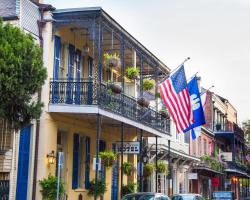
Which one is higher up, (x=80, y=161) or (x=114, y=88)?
(x=114, y=88)

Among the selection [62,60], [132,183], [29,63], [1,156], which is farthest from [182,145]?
[29,63]

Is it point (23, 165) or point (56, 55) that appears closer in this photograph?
point (23, 165)

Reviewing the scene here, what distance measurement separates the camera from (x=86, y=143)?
79.3ft

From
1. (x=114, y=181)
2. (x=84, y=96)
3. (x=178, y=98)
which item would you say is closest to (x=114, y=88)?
(x=84, y=96)

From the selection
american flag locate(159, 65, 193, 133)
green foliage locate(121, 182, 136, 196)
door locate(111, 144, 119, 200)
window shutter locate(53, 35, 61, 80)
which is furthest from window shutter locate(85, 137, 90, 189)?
window shutter locate(53, 35, 61, 80)

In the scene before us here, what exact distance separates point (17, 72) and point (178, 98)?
413 inches

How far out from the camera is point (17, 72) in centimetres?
1392

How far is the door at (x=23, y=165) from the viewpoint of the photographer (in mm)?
18672

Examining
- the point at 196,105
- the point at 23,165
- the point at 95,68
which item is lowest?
the point at 23,165

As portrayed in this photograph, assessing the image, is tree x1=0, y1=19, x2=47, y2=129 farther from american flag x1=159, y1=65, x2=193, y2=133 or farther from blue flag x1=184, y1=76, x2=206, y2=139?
blue flag x1=184, y1=76, x2=206, y2=139

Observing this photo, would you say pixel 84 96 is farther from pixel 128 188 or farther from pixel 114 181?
pixel 114 181

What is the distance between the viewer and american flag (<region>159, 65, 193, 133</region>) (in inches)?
891

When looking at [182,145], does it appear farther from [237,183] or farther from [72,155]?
[237,183]

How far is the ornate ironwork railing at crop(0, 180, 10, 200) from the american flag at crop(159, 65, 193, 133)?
8.13 metres
